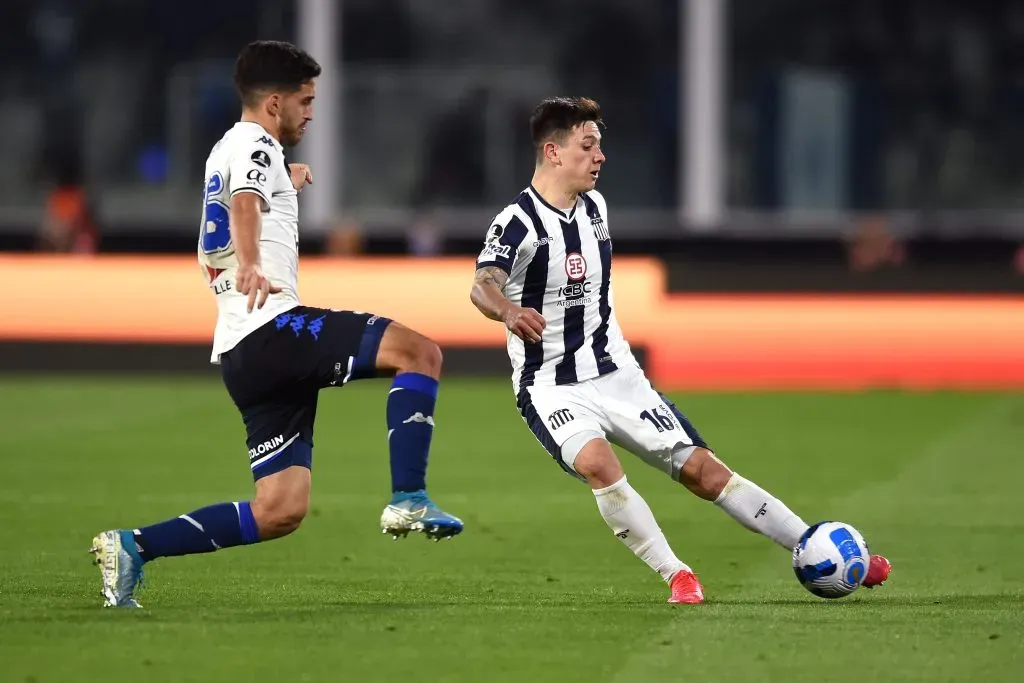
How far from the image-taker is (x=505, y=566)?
8.27m

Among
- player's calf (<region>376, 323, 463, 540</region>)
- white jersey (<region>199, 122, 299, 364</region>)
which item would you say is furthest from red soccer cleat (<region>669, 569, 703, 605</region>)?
white jersey (<region>199, 122, 299, 364</region>)

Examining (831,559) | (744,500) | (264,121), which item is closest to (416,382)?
(264,121)

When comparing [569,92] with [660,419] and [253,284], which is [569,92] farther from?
[253,284]

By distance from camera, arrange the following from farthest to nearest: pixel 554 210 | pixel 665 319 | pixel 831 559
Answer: pixel 665 319 → pixel 554 210 → pixel 831 559

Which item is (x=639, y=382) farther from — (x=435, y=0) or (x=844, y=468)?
(x=435, y=0)

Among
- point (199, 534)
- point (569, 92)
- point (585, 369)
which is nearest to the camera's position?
point (199, 534)

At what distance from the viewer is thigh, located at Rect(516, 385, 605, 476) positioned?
7.12 m

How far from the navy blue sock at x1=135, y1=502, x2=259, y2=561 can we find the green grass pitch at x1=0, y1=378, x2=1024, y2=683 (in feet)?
0.77

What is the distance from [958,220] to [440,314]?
33.4 feet

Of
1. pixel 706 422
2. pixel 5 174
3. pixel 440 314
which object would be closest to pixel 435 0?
pixel 5 174

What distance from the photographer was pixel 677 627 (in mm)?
6523

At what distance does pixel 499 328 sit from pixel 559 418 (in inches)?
438

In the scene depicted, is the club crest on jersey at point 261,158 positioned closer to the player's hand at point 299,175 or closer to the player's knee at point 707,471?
the player's hand at point 299,175

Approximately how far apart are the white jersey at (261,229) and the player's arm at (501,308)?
68 cm
